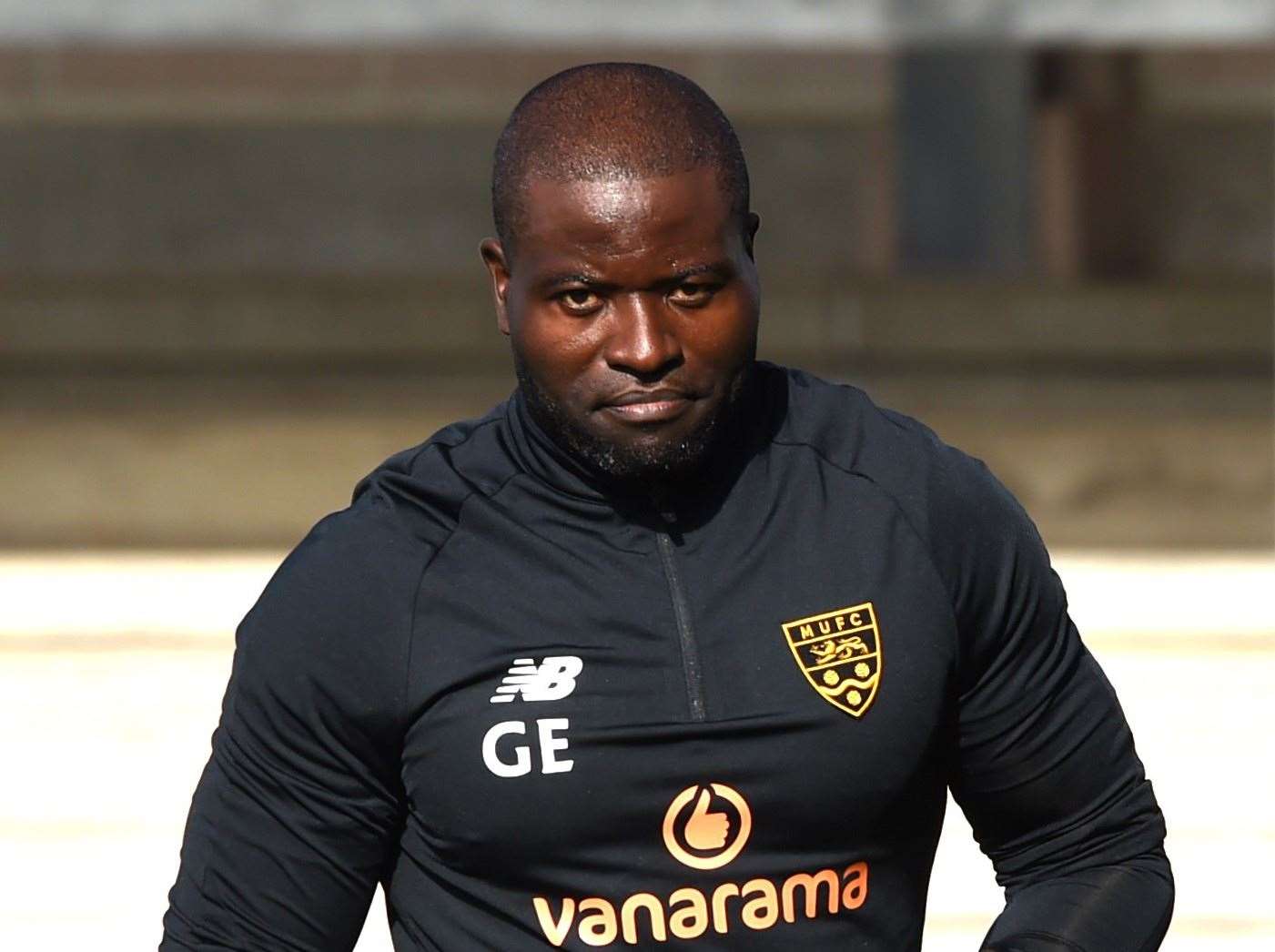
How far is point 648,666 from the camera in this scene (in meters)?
1.98

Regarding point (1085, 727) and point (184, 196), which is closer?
point (1085, 727)

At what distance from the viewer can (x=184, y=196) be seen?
16062mm

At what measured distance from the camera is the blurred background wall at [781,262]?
8477mm

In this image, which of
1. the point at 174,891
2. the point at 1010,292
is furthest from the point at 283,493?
the point at 174,891

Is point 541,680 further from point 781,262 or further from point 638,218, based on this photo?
point 781,262

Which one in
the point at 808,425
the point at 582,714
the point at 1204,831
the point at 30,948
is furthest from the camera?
the point at 1204,831

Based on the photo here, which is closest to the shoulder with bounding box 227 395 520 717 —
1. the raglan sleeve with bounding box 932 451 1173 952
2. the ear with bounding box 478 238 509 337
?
the ear with bounding box 478 238 509 337

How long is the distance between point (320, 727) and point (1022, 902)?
0.65m

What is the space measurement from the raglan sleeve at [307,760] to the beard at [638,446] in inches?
6.9

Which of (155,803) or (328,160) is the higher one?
(328,160)

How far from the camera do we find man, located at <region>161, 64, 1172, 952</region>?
6.39 ft

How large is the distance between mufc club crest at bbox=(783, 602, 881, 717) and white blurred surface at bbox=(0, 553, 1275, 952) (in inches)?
120

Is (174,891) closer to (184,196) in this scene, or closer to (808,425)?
(808,425)

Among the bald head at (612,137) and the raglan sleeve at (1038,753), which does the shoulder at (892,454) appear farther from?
the bald head at (612,137)
